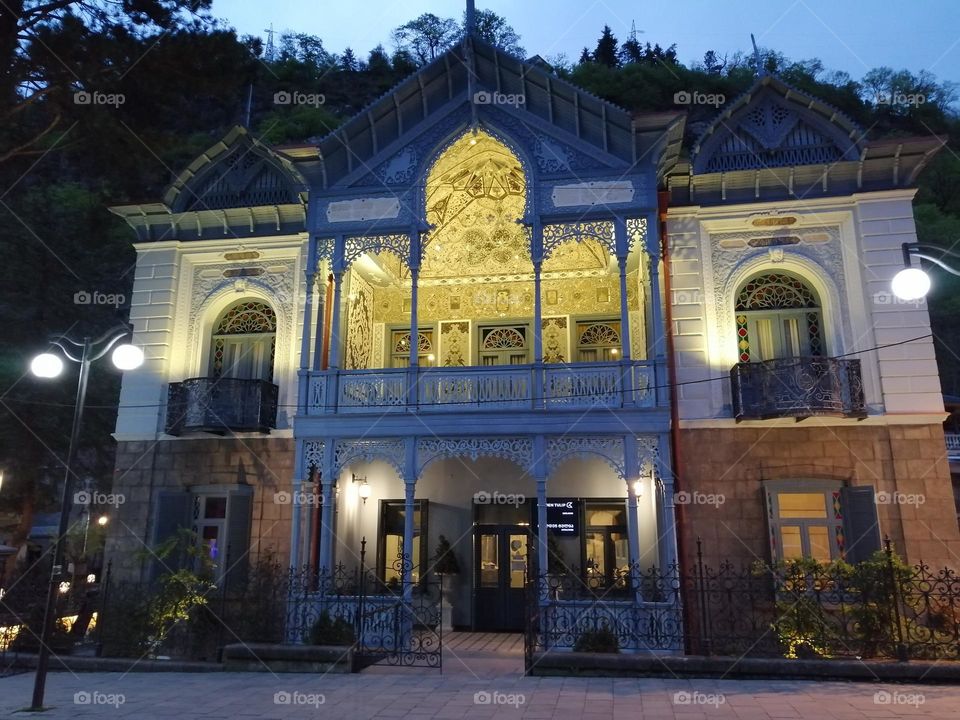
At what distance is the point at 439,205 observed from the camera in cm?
1639

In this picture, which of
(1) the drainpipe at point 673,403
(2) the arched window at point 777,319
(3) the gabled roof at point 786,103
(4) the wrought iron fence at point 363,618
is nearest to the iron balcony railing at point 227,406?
Answer: (4) the wrought iron fence at point 363,618

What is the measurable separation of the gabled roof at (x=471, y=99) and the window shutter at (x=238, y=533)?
23.1 ft

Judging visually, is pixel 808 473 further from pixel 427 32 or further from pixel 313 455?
pixel 427 32

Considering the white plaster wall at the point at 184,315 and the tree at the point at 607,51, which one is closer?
the white plaster wall at the point at 184,315

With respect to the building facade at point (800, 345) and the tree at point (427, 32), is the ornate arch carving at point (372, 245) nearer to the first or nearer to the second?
the building facade at point (800, 345)

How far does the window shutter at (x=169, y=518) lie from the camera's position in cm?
1458

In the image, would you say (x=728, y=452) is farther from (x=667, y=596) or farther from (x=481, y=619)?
(x=481, y=619)

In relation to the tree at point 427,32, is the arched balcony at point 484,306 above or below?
below

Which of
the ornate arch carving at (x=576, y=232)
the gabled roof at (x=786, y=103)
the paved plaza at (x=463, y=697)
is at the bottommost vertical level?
the paved plaza at (x=463, y=697)

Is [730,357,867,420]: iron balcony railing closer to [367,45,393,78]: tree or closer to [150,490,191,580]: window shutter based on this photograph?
[150,490,191,580]: window shutter

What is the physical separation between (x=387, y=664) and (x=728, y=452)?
7.51m

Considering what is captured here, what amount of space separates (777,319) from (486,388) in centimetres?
637

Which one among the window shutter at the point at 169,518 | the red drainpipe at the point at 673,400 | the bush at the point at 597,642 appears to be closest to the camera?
the bush at the point at 597,642

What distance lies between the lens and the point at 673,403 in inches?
560
